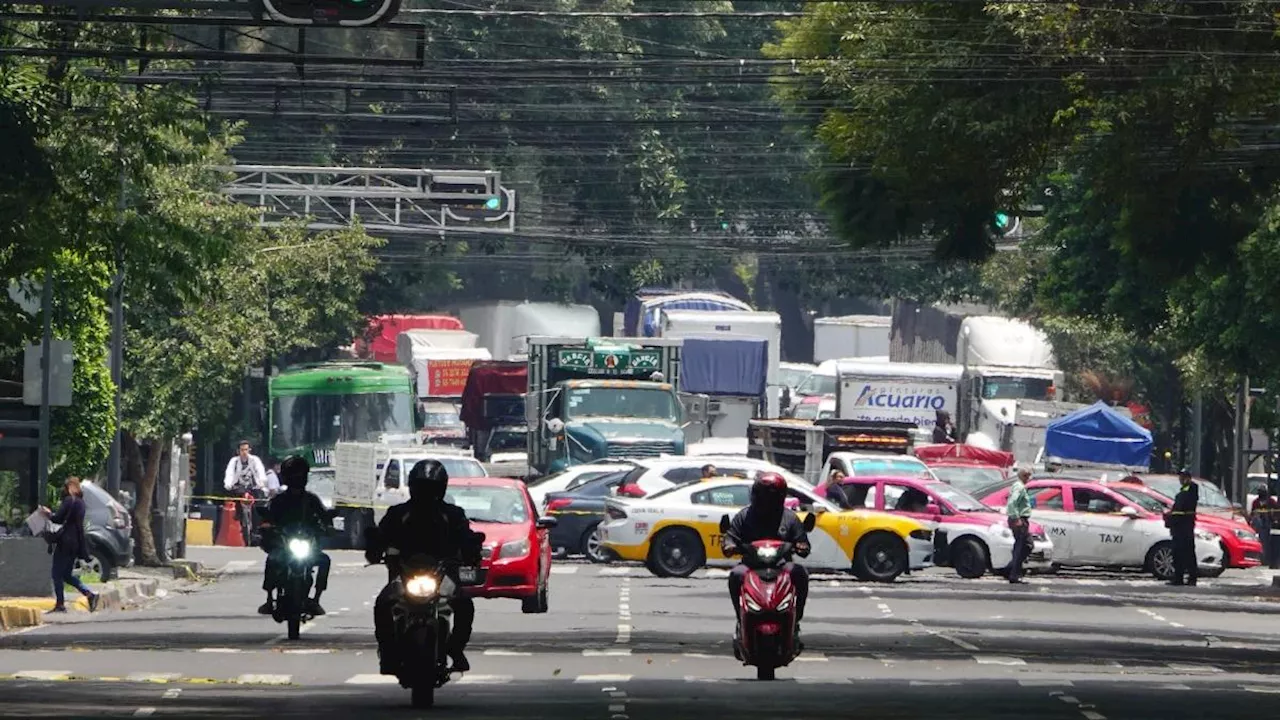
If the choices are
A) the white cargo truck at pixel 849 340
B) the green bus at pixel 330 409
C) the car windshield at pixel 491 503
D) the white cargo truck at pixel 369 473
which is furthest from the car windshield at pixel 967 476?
the white cargo truck at pixel 849 340

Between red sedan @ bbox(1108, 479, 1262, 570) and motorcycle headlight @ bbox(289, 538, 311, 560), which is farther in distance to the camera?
red sedan @ bbox(1108, 479, 1262, 570)

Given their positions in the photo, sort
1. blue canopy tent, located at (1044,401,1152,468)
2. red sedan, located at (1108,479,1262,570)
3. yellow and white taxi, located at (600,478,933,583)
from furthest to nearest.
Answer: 1. blue canopy tent, located at (1044,401,1152,468)
2. red sedan, located at (1108,479,1262,570)
3. yellow and white taxi, located at (600,478,933,583)

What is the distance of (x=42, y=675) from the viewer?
1992 centimetres

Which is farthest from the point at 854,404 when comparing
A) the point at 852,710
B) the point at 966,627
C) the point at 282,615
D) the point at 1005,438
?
the point at 852,710

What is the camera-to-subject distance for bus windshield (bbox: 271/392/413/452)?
57906 millimetres

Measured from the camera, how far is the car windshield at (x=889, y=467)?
1741 inches

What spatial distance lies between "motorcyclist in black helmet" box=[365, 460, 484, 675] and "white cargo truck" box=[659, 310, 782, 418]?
46.8 metres

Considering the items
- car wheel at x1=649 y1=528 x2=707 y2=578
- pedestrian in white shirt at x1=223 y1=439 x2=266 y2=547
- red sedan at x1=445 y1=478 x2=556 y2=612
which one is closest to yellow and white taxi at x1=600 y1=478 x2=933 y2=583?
car wheel at x1=649 y1=528 x2=707 y2=578

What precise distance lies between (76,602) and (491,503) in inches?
202

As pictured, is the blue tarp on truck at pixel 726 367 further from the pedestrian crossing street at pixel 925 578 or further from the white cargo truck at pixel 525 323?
the pedestrian crossing street at pixel 925 578

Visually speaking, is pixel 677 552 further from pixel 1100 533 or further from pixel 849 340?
pixel 849 340

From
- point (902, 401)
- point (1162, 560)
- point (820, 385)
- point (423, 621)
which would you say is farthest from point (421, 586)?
point (820, 385)

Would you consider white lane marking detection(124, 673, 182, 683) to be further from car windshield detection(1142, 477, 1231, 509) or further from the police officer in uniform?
car windshield detection(1142, 477, 1231, 509)

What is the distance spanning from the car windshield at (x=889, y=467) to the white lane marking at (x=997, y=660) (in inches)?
827
